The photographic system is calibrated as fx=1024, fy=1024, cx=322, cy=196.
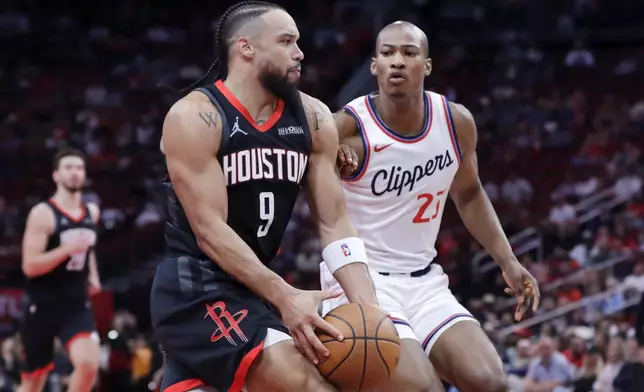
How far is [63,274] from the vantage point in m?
7.54

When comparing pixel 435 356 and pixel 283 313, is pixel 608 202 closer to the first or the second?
pixel 435 356

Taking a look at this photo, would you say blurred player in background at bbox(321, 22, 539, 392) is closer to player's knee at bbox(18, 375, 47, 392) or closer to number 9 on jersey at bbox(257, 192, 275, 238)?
number 9 on jersey at bbox(257, 192, 275, 238)

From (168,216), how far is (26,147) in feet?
42.4

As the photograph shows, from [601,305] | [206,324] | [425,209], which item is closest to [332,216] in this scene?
[206,324]

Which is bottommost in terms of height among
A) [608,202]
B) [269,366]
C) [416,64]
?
[608,202]

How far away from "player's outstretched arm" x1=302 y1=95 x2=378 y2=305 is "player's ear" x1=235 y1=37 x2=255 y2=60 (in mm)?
307

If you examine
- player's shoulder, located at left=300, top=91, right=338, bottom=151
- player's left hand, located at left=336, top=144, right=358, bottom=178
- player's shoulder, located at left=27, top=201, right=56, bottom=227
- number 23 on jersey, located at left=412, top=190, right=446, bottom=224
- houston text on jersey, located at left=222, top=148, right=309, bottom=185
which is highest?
player's shoulder, located at left=300, top=91, right=338, bottom=151

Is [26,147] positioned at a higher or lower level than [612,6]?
lower

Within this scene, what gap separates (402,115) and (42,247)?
127 inches

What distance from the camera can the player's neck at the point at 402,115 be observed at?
5.45m

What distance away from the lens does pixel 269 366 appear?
3719 mm

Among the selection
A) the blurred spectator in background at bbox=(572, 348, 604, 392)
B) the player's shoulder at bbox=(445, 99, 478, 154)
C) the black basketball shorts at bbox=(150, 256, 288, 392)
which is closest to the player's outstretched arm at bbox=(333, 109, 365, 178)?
the player's shoulder at bbox=(445, 99, 478, 154)

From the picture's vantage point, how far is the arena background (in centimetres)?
1184

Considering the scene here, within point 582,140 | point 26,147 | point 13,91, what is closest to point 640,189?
point 582,140
